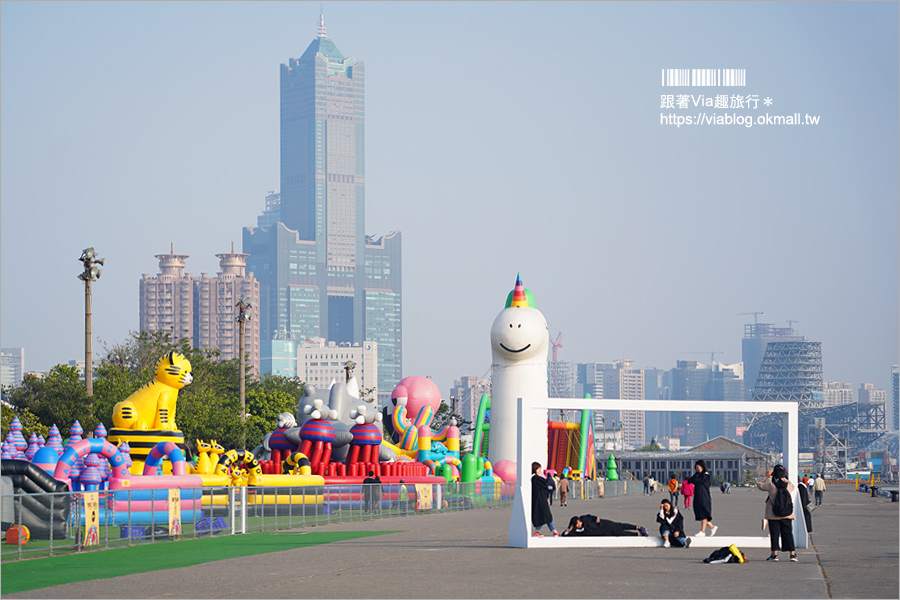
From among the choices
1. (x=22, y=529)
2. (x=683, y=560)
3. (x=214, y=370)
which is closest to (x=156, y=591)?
(x=22, y=529)

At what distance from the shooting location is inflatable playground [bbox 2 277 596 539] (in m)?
24.8

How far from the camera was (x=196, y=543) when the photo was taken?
79.8 feet

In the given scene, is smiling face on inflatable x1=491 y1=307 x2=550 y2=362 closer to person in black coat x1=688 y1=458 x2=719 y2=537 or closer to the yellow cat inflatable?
the yellow cat inflatable

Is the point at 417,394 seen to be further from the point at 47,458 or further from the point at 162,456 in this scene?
the point at 47,458

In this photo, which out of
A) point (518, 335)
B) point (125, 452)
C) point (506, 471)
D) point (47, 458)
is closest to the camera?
point (47, 458)

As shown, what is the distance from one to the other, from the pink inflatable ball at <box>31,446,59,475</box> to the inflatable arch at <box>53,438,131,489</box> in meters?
0.54

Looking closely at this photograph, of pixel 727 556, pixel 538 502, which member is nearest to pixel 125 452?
pixel 538 502

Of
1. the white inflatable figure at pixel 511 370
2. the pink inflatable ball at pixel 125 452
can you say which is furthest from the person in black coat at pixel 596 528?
the white inflatable figure at pixel 511 370

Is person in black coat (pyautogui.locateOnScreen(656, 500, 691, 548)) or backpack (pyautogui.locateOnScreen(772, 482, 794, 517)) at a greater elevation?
backpack (pyautogui.locateOnScreen(772, 482, 794, 517))

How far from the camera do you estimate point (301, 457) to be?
42188mm

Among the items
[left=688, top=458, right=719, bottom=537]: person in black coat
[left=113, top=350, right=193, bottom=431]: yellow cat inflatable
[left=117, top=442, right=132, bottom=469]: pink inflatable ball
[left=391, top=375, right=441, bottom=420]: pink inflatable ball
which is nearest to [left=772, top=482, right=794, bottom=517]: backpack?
[left=688, top=458, right=719, bottom=537]: person in black coat

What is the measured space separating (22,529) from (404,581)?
8539 millimetres

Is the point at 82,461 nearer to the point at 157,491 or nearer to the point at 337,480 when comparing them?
the point at 157,491

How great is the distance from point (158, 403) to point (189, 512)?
35.7 ft
